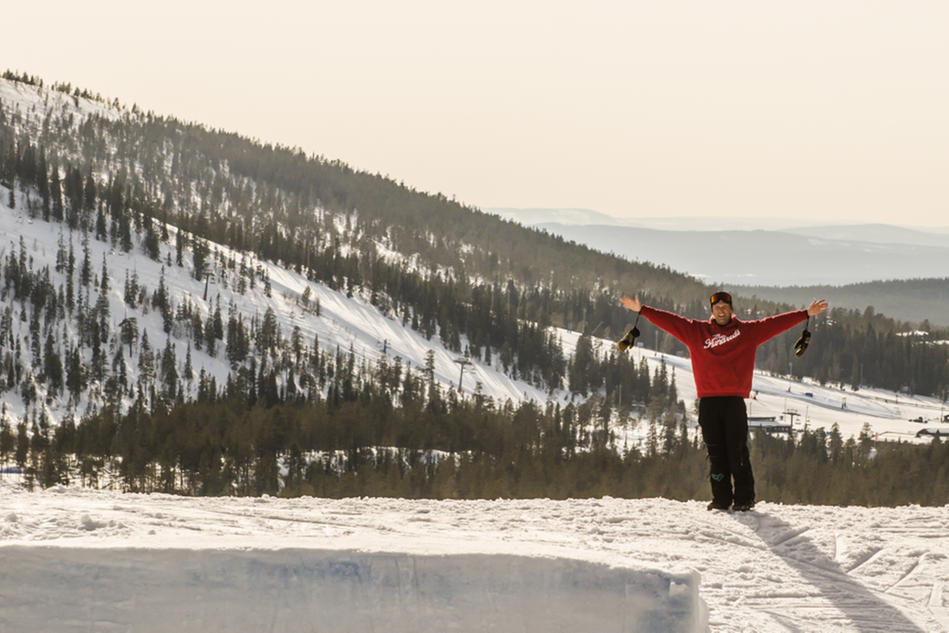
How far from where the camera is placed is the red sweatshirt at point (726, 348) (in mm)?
10133

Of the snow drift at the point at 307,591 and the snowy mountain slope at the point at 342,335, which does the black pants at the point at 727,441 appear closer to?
the snow drift at the point at 307,591

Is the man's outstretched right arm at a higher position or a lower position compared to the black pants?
higher

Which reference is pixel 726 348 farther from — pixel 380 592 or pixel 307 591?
pixel 307 591

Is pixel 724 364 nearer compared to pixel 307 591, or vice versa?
→ pixel 307 591

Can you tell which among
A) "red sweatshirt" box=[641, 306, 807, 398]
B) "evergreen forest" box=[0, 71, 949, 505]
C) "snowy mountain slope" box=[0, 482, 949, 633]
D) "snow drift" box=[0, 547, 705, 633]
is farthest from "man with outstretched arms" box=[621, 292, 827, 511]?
"evergreen forest" box=[0, 71, 949, 505]

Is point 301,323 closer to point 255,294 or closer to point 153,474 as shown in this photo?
point 255,294

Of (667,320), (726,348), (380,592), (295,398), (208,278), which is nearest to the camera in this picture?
(380,592)

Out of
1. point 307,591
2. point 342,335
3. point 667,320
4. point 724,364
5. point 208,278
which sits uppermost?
point 208,278

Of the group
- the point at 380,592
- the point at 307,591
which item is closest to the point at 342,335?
the point at 307,591

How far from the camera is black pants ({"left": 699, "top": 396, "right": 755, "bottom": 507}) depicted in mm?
10156

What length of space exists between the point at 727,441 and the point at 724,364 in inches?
37.7

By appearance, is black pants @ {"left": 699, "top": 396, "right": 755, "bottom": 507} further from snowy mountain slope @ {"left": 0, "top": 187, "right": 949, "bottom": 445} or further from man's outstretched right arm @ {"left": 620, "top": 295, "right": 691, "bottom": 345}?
snowy mountain slope @ {"left": 0, "top": 187, "right": 949, "bottom": 445}

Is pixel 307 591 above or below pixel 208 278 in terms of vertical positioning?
below

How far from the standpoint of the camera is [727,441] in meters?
10.3
